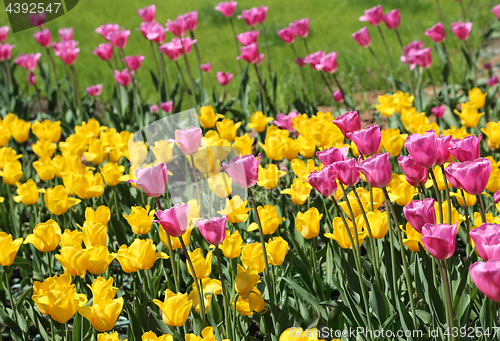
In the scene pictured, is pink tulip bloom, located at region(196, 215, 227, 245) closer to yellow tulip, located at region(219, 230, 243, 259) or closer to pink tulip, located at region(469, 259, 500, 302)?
yellow tulip, located at region(219, 230, 243, 259)

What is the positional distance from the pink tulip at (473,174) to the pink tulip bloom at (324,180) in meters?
0.28

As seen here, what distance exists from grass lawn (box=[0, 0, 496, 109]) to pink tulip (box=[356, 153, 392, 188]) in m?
3.14

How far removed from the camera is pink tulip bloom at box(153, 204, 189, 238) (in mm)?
1066

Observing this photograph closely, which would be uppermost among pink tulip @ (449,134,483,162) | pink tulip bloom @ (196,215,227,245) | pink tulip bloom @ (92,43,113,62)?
pink tulip bloom @ (92,43,113,62)

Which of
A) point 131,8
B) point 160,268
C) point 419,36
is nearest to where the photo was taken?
point 160,268

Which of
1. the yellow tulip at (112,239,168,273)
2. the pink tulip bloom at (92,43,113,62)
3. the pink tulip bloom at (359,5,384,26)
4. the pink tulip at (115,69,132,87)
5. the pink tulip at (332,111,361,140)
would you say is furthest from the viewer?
the pink tulip bloom at (92,43,113,62)

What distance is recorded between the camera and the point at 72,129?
12.2 feet

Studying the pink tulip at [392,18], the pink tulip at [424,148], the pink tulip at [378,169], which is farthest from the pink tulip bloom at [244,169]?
the pink tulip at [392,18]

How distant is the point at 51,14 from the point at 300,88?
2.84 m

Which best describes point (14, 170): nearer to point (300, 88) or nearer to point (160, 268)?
point (160, 268)

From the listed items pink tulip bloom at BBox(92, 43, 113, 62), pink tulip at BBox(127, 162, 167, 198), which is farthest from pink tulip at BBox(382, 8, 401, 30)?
pink tulip at BBox(127, 162, 167, 198)

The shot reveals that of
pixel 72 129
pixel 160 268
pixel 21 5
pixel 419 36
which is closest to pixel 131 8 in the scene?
pixel 419 36

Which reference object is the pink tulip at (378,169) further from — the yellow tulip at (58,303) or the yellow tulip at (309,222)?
the yellow tulip at (58,303)

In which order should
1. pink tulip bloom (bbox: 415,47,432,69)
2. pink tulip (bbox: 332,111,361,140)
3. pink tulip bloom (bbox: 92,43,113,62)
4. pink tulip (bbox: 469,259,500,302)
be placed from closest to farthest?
pink tulip (bbox: 469,259,500,302) → pink tulip (bbox: 332,111,361,140) → pink tulip bloom (bbox: 415,47,432,69) → pink tulip bloom (bbox: 92,43,113,62)
